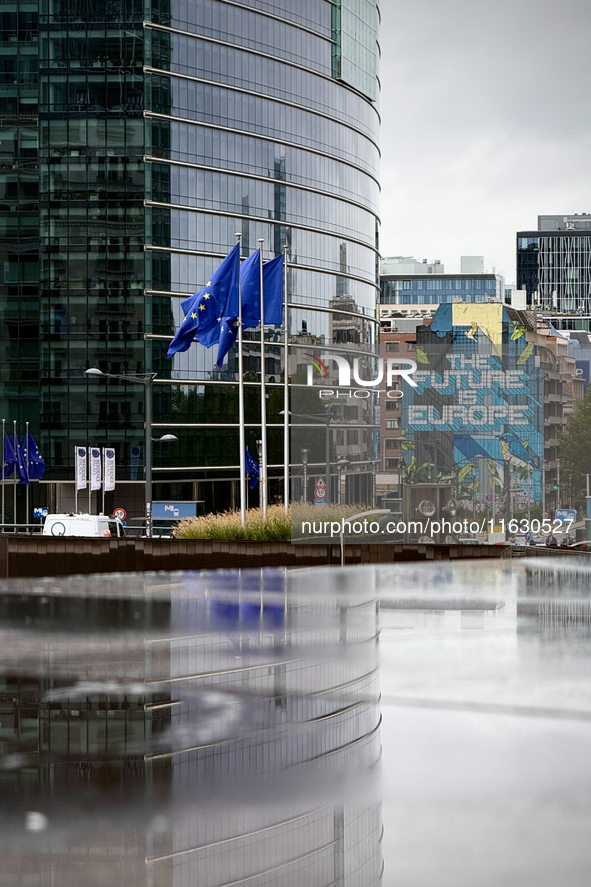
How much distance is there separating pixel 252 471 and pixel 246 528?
4186 centimetres

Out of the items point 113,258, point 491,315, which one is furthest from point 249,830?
point 491,315

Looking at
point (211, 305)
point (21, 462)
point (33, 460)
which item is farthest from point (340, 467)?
point (21, 462)

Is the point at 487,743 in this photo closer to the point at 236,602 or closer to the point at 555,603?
the point at 555,603

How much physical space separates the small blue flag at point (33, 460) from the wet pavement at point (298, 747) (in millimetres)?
56287

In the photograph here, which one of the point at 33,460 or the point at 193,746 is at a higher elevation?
the point at 33,460

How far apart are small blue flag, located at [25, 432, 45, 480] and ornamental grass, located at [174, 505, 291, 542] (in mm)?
46670

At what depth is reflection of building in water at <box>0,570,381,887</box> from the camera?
20.7 feet

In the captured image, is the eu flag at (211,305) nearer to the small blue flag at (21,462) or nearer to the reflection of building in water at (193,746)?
the reflection of building in water at (193,746)

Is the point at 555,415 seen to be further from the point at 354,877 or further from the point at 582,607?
the point at 354,877

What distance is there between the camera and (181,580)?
19.7 m

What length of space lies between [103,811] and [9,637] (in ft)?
22.7

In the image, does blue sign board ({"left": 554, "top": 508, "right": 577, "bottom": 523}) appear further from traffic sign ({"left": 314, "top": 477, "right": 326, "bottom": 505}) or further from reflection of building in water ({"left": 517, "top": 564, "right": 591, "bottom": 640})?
traffic sign ({"left": 314, "top": 477, "right": 326, "bottom": 505})

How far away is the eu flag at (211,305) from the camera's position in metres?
31.4

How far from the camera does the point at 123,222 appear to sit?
7800 centimetres
